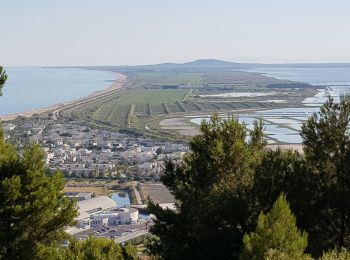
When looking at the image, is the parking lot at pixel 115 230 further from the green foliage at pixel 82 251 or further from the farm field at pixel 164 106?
the farm field at pixel 164 106

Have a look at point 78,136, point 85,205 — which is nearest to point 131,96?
point 78,136

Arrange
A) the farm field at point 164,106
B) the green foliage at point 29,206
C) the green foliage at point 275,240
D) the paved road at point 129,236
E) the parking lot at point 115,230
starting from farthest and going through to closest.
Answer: the farm field at point 164,106, the parking lot at point 115,230, the paved road at point 129,236, the green foliage at point 29,206, the green foliage at point 275,240

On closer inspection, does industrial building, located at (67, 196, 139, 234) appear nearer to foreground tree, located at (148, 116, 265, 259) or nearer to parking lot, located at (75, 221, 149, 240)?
parking lot, located at (75, 221, 149, 240)

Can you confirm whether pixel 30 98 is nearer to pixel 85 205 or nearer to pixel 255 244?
pixel 85 205

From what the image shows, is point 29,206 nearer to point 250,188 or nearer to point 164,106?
point 250,188

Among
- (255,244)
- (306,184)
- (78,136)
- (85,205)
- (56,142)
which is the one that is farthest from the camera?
(78,136)

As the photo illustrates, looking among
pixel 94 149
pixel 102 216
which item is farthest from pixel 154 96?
pixel 102 216

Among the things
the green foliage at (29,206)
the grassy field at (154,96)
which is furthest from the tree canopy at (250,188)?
the grassy field at (154,96)
